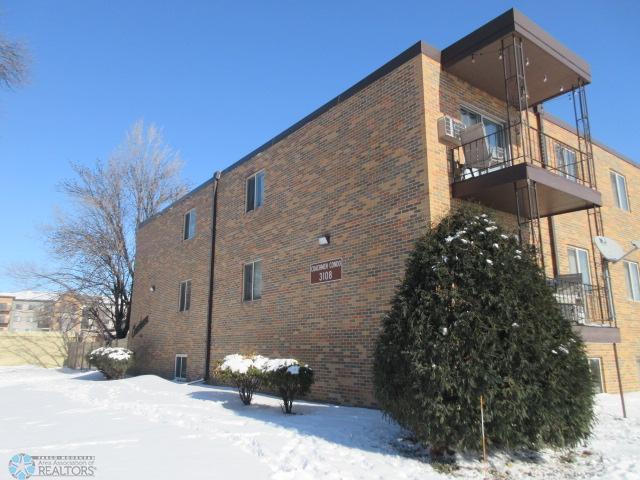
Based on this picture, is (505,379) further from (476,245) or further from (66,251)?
(66,251)

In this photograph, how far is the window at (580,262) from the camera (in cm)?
1307

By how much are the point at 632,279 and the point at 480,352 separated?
38.9ft

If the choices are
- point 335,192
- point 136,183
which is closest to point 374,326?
point 335,192

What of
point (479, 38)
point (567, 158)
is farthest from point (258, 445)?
point (567, 158)

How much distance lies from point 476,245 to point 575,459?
Answer: 3.14 metres

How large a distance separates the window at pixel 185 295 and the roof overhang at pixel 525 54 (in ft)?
39.9

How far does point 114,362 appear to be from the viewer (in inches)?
673

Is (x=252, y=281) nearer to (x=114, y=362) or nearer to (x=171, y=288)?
(x=171, y=288)

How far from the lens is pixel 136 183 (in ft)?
102

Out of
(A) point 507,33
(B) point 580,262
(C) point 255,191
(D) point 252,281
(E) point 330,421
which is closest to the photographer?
(E) point 330,421

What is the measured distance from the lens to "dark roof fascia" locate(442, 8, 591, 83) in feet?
30.5

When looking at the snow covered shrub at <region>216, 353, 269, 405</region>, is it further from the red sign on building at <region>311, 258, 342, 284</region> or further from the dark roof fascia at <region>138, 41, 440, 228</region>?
the dark roof fascia at <region>138, 41, 440, 228</region>

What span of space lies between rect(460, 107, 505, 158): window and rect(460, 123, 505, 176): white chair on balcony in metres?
0.55

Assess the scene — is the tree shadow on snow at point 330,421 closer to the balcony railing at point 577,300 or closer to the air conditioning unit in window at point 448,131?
the balcony railing at point 577,300
